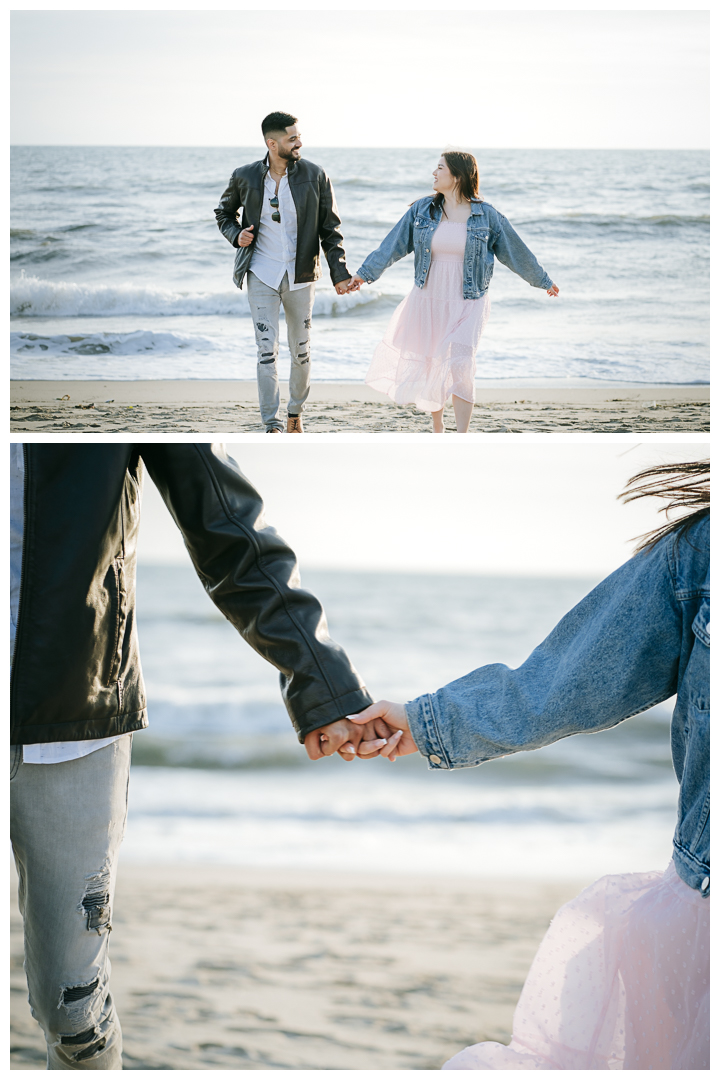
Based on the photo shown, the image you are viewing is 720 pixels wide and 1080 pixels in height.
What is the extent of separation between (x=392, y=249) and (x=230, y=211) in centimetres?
97

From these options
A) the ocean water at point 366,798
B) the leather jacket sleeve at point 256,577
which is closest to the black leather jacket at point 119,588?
the leather jacket sleeve at point 256,577

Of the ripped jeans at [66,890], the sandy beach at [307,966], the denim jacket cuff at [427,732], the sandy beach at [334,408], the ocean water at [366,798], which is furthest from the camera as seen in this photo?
the sandy beach at [334,408]

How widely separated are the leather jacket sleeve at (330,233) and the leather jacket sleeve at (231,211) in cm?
47

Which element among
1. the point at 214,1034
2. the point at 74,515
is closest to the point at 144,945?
the point at 214,1034

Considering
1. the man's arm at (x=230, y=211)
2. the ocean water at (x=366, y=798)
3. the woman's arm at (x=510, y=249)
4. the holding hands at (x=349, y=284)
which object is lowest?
the ocean water at (x=366, y=798)

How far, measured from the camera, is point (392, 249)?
16.5 ft

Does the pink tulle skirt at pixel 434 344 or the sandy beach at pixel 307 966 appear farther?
the pink tulle skirt at pixel 434 344

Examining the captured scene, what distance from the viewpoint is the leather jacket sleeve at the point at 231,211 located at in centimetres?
509

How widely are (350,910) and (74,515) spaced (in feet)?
12.7

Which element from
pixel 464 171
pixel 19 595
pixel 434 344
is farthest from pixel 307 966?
pixel 464 171

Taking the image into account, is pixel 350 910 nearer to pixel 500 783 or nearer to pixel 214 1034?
pixel 214 1034

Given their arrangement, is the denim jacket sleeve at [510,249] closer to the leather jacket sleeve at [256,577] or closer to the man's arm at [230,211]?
the man's arm at [230,211]

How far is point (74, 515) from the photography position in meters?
2.17
